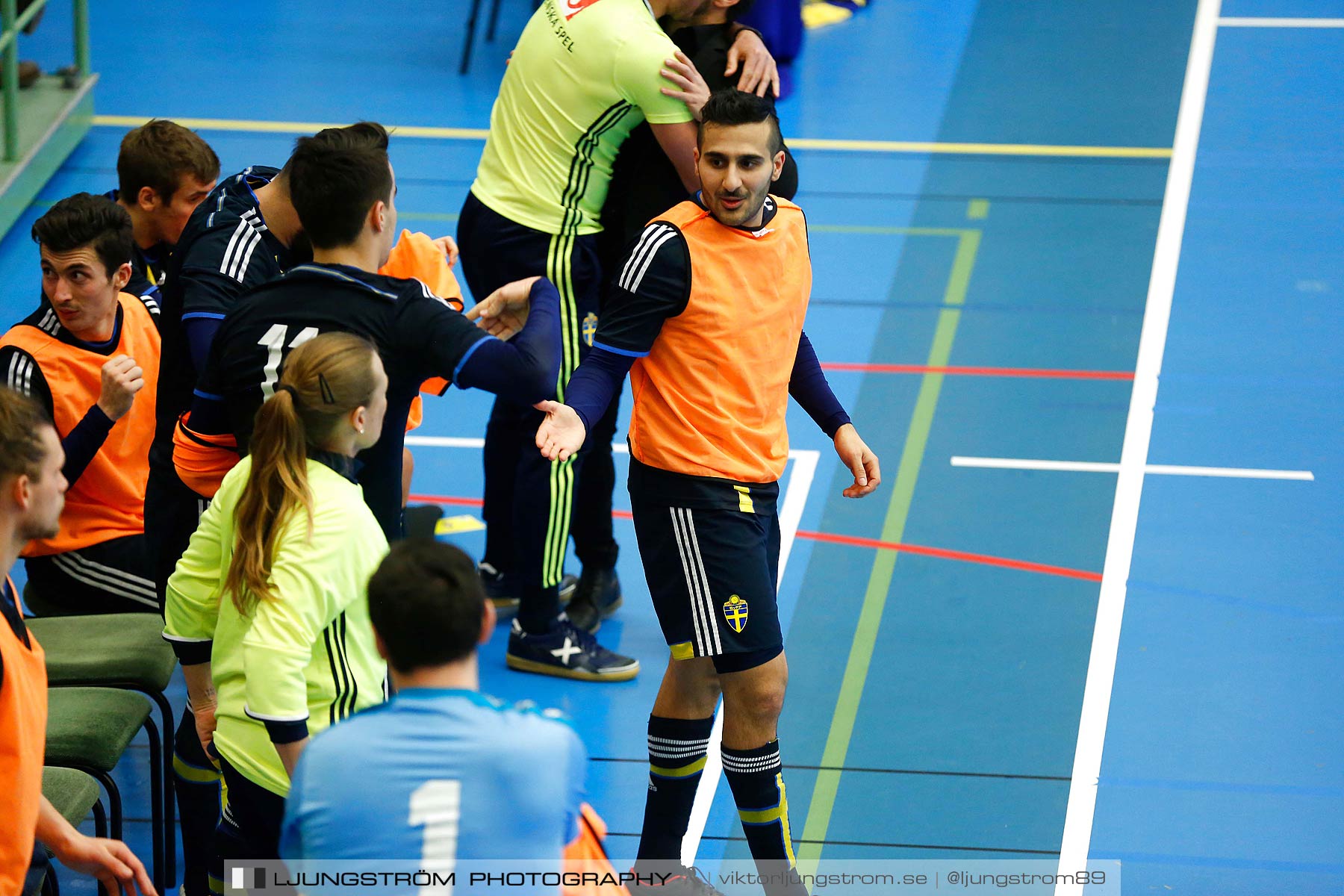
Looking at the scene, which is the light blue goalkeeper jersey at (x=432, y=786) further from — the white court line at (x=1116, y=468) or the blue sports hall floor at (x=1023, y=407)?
the white court line at (x=1116, y=468)

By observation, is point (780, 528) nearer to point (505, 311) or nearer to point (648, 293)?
point (648, 293)

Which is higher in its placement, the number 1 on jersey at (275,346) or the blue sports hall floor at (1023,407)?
the number 1 on jersey at (275,346)

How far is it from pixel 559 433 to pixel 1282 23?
9523 millimetres

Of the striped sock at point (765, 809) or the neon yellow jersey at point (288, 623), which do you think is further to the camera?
the striped sock at point (765, 809)

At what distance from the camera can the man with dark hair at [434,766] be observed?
227cm

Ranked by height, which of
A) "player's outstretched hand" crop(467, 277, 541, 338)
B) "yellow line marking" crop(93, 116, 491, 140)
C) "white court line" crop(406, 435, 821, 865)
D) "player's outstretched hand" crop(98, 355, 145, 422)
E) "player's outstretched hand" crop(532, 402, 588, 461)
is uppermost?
"player's outstretched hand" crop(467, 277, 541, 338)

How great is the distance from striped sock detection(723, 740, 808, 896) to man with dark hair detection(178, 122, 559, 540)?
43.1 inches

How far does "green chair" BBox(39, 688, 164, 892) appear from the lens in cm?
383

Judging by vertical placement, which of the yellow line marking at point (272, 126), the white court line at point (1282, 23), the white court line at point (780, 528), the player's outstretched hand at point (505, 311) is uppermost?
the player's outstretched hand at point (505, 311)

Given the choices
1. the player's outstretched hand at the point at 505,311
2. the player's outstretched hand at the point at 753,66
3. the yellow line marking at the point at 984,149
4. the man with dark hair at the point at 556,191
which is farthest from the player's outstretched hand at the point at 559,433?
the yellow line marking at the point at 984,149

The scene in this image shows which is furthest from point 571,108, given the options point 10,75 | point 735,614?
point 10,75

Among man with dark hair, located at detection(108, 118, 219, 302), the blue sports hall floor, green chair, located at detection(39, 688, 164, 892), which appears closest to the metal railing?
the blue sports hall floor

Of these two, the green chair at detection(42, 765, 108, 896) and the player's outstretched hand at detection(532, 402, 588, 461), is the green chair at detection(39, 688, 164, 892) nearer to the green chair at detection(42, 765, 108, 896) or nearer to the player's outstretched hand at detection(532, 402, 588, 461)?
the green chair at detection(42, 765, 108, 896)

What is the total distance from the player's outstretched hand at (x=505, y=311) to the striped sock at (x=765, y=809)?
46.5 inches
